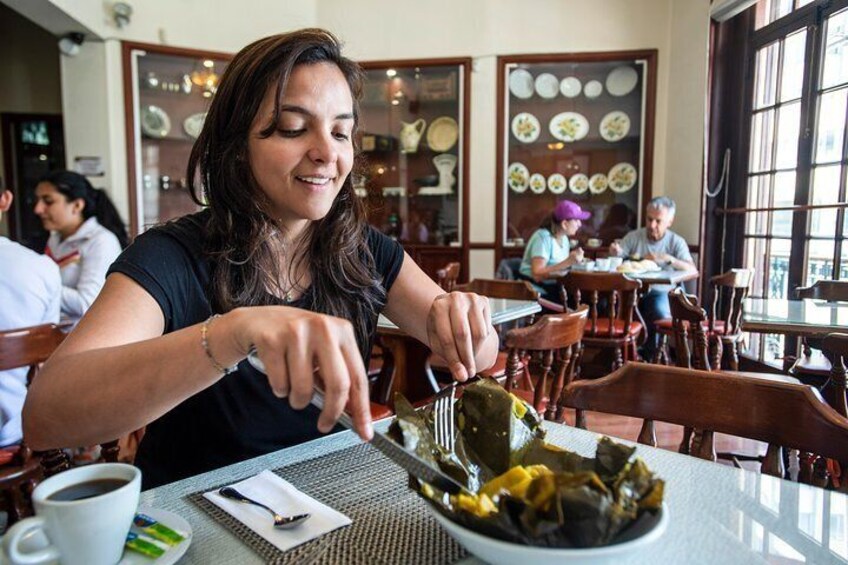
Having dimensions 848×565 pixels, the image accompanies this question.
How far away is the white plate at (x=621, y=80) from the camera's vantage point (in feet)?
15.4

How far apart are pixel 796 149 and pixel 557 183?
5.92ft

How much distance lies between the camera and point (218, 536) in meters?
0.63

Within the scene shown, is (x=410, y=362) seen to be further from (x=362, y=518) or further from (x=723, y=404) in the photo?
(x=362, y=518)

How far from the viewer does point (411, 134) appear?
510cm

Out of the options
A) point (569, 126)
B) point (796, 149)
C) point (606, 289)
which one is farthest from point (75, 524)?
point (569, 126)

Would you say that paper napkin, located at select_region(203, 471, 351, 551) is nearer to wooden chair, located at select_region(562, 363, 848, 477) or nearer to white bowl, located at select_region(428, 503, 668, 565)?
white bowl, located at select_region(428, 503, 668, 565)

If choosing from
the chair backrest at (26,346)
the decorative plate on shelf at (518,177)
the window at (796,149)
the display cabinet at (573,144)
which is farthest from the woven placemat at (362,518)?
the decorative plate on shelf at (518,177)

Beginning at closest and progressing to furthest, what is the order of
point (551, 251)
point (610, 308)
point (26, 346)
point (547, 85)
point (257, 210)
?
point (257, 210) → point (26, 346) → point (610, 308) → point (551, 251) → point (547, 85)

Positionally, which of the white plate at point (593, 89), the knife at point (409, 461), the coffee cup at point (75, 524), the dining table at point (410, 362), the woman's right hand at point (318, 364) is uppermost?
the white plate at point (593, 89)

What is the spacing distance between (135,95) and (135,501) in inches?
176

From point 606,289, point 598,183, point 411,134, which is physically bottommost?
point 606,289

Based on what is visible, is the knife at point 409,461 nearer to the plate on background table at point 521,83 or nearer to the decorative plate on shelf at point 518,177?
the decorative plate on shelf at point 518,177

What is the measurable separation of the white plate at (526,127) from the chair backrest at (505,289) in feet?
7.55

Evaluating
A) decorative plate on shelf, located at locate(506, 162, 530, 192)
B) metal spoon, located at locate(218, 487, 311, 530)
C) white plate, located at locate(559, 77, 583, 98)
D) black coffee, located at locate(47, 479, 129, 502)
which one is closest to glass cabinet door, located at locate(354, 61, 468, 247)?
decorative plate on shelf, located at locate(506, 162, 530, 192)
